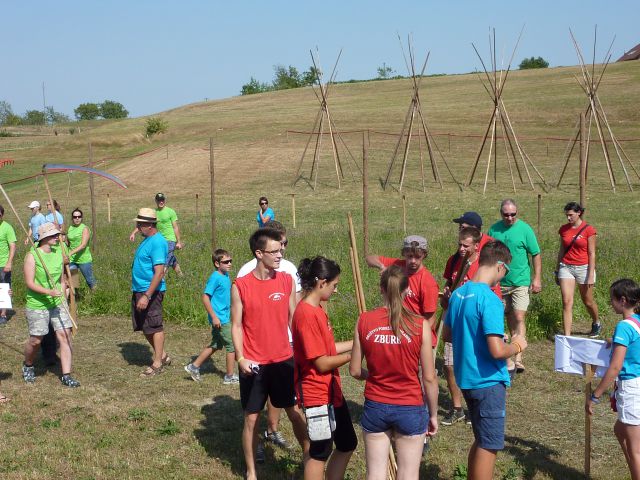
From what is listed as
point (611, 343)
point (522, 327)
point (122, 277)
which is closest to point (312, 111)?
point (122, 277)

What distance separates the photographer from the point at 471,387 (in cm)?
455

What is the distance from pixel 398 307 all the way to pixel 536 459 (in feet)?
7.71

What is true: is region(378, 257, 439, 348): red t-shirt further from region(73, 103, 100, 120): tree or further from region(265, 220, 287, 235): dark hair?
region(73, 103, 100, 120): tree

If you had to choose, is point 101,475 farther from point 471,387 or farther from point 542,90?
point 542,90

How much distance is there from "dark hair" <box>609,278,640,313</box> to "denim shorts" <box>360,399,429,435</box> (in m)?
1.58

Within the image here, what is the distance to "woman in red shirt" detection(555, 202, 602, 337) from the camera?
8.95 metres

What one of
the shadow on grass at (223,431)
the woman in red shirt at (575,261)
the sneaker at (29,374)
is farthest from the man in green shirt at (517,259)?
the sneaker at (29,374)

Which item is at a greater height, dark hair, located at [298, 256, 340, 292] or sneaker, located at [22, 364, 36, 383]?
dark hair, located at [298, 256, 340, 292]

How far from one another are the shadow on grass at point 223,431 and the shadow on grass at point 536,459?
2.08 metres

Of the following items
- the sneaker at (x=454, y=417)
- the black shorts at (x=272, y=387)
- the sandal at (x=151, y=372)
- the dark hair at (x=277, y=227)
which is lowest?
the sandal at (x=151, y=372)

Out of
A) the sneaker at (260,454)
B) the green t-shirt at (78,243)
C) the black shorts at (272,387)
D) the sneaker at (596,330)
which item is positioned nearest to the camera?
the black shorts at (272,387)

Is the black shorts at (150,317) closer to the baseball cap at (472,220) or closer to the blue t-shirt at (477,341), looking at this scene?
the baseball cap at (472,220)

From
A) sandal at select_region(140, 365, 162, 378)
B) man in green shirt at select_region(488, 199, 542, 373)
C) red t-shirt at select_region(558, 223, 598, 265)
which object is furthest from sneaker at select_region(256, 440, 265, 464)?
red t-shirt at select_region(558, 223, 598, 265)

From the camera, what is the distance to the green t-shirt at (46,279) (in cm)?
760
